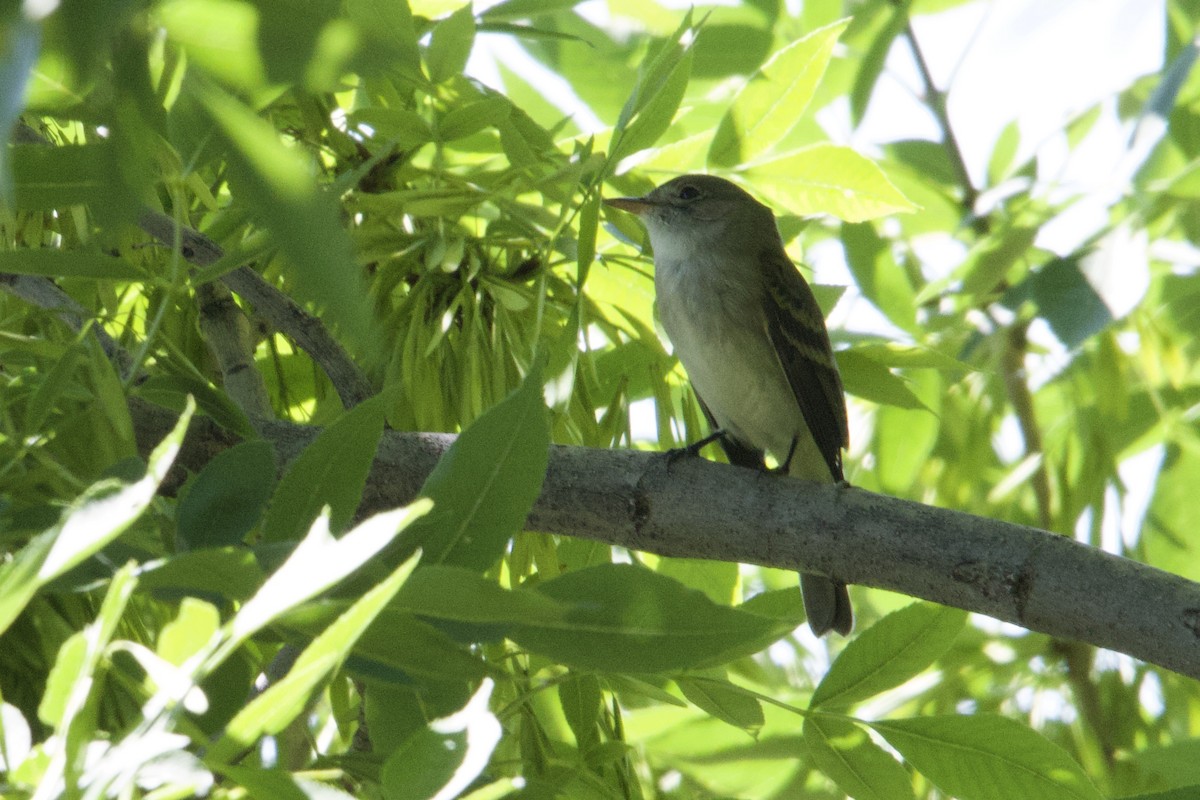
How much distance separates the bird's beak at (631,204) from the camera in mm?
2144

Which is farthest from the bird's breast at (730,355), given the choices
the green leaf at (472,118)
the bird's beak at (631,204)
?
the green leaf at (472,118)

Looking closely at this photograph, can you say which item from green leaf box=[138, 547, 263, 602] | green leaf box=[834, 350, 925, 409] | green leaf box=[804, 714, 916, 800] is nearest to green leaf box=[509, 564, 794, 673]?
green leaf box=[138, 547, 263, 602]

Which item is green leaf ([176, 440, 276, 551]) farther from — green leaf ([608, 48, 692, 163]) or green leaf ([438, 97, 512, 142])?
green leaf ([438, 97, 512, 142])

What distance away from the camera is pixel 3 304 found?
152cm

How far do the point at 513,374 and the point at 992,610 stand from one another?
0.69 m

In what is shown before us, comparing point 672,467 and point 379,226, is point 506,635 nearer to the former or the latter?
point 672,467

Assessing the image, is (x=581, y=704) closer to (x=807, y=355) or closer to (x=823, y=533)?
(x=823, y=533)

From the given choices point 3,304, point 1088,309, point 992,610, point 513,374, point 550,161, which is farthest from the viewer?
point 1088,309

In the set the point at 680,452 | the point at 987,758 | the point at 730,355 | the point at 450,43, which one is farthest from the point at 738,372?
the point at 987,758

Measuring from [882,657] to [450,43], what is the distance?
37.0 inches

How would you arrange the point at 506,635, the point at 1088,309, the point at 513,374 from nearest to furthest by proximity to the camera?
the point at 506,635 → the point at 513,374 → the point at 1088,309

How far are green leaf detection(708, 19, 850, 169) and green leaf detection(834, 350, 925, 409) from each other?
36cm

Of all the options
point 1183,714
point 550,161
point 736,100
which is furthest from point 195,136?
point 1183,714

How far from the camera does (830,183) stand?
1.95m
